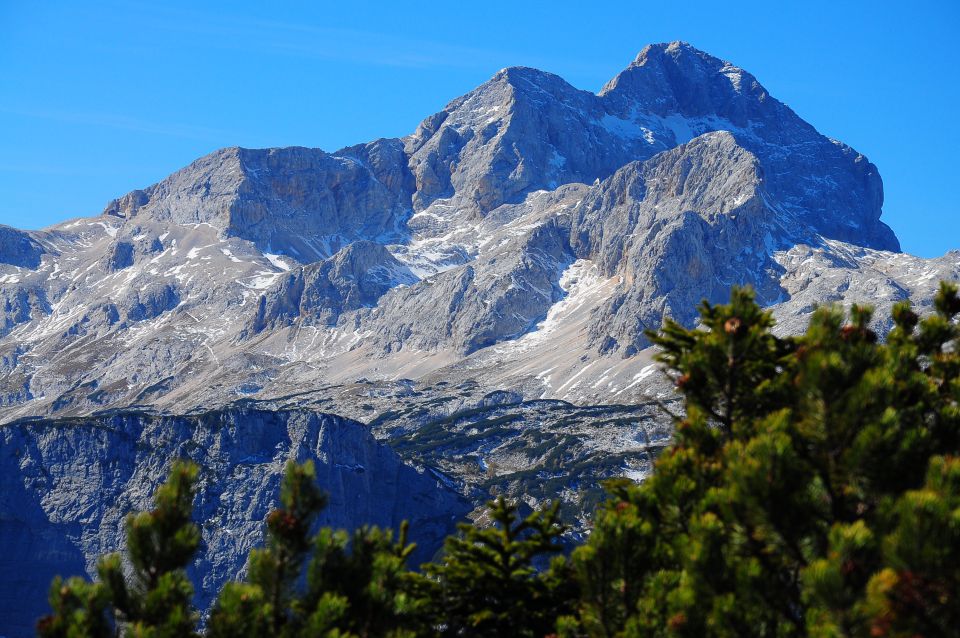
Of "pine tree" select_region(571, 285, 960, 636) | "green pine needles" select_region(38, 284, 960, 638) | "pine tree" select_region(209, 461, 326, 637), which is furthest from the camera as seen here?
"pine tree" select_region(209, 461, 326, 637)

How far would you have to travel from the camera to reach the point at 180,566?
19750 mm

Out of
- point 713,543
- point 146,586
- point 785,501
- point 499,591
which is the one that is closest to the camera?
point 785,501

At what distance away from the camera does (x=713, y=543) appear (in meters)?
17.5

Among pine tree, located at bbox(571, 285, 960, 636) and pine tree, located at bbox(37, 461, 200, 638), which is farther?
pine tree, located at bbox(37, 461, 200, 638)

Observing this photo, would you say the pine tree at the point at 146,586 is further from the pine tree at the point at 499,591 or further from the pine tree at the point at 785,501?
the pine tree at the point at 785,501

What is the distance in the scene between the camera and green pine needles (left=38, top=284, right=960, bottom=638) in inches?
578

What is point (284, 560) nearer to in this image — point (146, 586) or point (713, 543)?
point (146, 586)

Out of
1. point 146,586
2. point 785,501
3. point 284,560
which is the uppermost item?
point 785,501

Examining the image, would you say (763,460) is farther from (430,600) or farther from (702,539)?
(430,600)

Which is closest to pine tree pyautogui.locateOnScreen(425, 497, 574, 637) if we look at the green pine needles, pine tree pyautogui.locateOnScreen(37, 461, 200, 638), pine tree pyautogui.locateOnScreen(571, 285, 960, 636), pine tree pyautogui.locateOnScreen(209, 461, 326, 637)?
the green pine needles

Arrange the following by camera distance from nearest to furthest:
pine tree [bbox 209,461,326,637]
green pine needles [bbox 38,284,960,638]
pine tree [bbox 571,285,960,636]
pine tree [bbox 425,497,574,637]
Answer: pine tree [bbox 571,285,960,636]
green pine needles [bbox 38,284,960,638]
pine tree [bbox 209,461,326,637]
pine tree [bbox 425,497,574,637]

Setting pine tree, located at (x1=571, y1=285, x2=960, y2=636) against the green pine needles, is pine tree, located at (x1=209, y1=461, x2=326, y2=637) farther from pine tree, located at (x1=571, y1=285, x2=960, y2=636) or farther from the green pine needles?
pine tree, located at (x1=571, y1=285, x2=960, y2=636)

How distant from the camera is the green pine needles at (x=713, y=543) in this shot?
14672 mm

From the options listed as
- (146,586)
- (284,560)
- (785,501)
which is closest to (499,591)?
(284,560)
